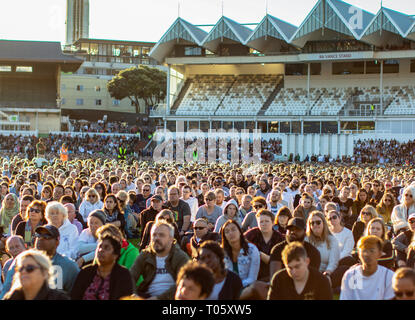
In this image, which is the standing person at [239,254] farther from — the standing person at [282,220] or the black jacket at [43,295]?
the black jacket at [43,295]

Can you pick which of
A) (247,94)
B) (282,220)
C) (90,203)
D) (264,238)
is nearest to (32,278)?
(264,238)

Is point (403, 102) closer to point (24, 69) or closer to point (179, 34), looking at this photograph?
point (179, 34)

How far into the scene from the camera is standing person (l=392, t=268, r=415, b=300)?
494 centimetres

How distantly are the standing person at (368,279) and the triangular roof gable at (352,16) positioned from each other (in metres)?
46.3

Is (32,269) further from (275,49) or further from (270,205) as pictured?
(275,49)

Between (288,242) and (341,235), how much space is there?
162 cm

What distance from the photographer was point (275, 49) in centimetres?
5688

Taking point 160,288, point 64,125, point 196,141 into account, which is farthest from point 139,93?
point 160,288

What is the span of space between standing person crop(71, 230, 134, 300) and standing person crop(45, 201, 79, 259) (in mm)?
2433

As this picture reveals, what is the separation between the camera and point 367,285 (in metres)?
6.23

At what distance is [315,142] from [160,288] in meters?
43.5

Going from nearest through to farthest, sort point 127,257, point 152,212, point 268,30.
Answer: point 127,257, point 152,212, point 268,30

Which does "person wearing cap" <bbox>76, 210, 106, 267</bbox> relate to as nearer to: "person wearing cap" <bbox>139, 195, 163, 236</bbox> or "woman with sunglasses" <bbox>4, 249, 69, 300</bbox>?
"person wearing cap" <bbox>139, 195, 163, 236</bbox>

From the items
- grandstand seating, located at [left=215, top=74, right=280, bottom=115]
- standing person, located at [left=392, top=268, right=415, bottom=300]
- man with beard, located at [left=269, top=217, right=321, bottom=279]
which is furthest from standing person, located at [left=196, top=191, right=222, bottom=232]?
grandstand seating, located at [left=215, top=74, right=280, bottom=115]
